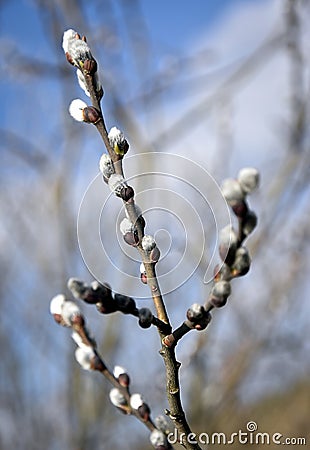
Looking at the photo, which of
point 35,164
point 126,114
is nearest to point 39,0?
point 126,114

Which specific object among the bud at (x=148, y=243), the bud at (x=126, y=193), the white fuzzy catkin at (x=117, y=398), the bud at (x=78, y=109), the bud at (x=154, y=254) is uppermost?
the bud at (x=78, y=109)

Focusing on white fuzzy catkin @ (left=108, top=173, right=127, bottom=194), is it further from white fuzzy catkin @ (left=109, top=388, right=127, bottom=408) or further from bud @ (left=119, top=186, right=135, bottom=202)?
white fuzzy catkin @ (left=109, top=388, right=127, bottom=408)

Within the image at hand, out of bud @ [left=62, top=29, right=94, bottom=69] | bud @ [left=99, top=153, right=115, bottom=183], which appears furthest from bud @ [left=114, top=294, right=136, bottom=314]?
bud @ [left=62, top=29, right=94, bottom=69]

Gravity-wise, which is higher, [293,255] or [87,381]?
[293,255]

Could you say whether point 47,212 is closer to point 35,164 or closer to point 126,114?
point 35,164

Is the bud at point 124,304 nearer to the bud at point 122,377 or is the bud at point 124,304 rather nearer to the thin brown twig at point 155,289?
the thin brown twig at point 155,289

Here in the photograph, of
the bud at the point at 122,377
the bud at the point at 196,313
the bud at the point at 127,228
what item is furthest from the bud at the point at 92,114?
the bud at the point at 122,377

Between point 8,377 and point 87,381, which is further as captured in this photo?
point 8,377
